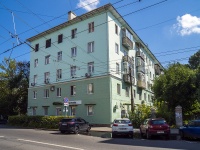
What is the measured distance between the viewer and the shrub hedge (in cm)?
2578

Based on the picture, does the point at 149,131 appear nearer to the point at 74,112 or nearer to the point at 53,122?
the point at 53,122

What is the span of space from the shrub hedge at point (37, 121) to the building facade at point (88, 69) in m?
4.01

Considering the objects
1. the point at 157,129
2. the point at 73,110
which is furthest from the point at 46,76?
the point at 157,129

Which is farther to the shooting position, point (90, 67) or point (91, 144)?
point (90, 67)

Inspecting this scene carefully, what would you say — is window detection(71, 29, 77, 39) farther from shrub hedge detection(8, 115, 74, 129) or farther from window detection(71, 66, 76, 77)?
shrub hedge detection(8, 115, 74, 129)

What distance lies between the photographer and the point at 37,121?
27906mm

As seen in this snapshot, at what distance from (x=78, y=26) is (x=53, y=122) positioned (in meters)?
15.1

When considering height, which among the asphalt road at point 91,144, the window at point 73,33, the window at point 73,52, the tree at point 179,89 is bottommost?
the asphalt road at point 91,144

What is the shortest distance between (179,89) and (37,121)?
1744cm

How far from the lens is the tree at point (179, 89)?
26688 mm

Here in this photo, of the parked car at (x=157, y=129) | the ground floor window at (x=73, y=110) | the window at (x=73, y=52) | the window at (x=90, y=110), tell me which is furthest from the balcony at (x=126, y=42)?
the parked car at (x=157, y=129)

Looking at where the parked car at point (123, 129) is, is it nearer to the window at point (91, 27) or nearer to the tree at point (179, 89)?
the tree at point (179, 89)

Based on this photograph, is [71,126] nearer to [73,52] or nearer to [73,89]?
[73,89]

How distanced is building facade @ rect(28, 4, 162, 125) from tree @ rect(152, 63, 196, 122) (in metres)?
4.34
